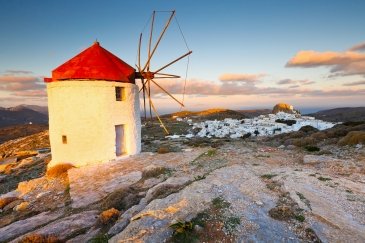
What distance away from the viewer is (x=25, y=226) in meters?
9.70

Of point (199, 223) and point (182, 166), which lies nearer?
point (199, 223)

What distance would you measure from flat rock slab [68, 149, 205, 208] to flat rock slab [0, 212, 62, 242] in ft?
3.61

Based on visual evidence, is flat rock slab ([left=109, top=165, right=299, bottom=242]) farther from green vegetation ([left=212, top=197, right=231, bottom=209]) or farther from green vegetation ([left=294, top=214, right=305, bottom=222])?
green vegetation ([left=294, top=214, right=305, bottom=222])

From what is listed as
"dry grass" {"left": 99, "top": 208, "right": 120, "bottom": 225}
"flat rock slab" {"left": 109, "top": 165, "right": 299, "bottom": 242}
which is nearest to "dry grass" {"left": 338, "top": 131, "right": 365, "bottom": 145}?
"flat rock slab" {"left": 109, "top": 165, "right": 299, "bottom": 242}

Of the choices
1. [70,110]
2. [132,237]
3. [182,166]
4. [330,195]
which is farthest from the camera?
[70,110]

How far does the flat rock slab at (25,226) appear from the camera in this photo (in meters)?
9.09

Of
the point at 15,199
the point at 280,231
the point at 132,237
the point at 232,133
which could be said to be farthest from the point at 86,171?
the point at 232,133

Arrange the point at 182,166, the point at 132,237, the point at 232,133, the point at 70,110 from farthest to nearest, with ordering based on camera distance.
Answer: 1. the point at 232,133
2. the point at 70,110
3. the point at 182,166
4. the point at 132,237

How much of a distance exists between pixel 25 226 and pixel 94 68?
11285 millimetres

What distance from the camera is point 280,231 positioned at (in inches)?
281

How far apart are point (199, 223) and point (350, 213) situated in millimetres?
5119

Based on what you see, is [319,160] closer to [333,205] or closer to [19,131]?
[333,205]

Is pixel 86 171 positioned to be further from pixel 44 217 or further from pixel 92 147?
pixel 44 217

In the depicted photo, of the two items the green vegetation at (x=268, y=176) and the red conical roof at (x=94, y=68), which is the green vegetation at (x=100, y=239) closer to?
the green vegetation at (x=268, y=176)
